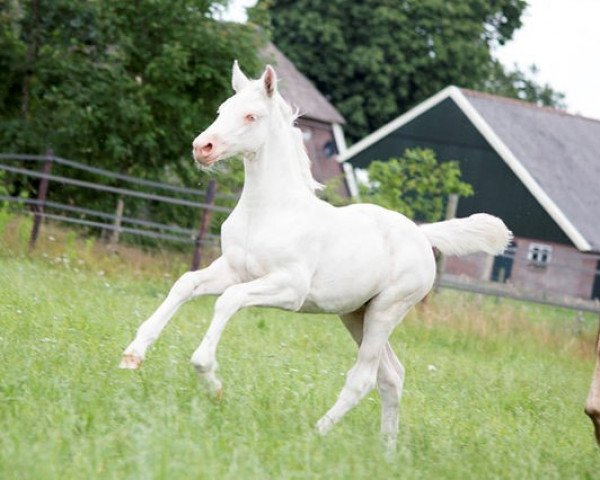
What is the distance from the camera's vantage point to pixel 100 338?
33.4 ft

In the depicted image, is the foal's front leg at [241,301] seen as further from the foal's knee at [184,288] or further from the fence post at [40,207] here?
the fence post at [40,207]

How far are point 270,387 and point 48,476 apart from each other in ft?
11.2

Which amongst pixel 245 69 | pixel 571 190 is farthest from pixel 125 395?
pixel 571 190

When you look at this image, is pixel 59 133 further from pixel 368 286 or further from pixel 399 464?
pixel 399 464

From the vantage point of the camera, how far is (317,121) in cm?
5197

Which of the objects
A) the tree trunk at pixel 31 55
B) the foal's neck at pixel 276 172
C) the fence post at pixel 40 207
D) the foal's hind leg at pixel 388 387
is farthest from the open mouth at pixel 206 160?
the tree trunk at pixel 31 55

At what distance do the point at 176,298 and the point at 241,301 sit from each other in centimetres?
39

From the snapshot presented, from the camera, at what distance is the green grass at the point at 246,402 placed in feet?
19.8

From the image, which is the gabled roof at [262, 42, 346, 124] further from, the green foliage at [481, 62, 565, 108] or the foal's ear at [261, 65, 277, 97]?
the foal's ear at [261, 65, 277, 97]

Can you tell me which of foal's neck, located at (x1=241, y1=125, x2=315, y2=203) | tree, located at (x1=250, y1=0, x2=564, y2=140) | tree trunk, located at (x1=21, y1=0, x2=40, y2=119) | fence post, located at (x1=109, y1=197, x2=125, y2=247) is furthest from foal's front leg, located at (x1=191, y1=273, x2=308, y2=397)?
tree, located at (x1=250, y1=0, x2=564, y2=140)

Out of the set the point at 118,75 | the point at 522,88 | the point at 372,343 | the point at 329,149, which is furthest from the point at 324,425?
the point at 522,88

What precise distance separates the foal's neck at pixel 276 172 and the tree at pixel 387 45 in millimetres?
42195

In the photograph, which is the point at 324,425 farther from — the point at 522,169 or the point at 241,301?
the point at 522,169

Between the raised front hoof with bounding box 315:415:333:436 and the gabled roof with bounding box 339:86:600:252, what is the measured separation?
117 ft
